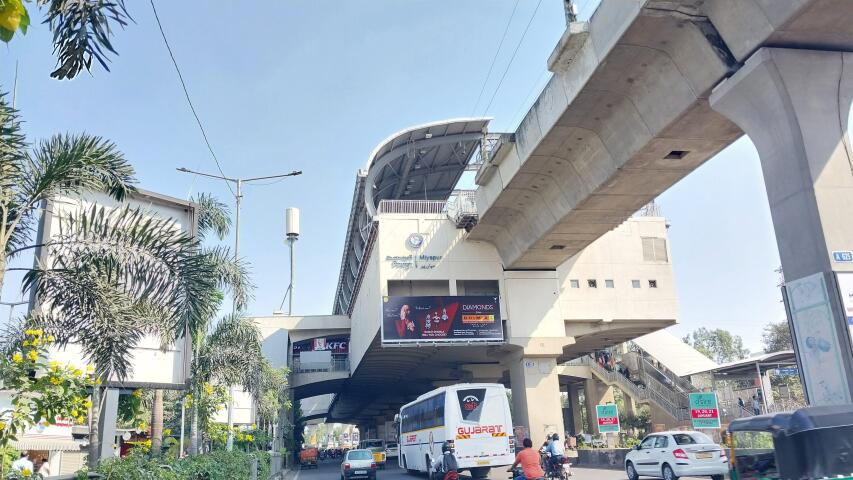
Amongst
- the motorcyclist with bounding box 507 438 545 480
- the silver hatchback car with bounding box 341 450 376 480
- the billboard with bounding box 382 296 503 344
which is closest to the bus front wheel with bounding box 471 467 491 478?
the silver hatchback car with bounding box 341 450 376 480

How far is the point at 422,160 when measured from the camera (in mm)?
48406

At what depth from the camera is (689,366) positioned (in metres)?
43.1

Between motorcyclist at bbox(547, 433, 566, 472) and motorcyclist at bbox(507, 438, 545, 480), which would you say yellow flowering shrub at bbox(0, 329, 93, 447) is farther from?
motorcyclist at bbox(547, 433, 566, 472)

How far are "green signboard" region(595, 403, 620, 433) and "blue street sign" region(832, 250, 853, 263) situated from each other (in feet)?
55.2

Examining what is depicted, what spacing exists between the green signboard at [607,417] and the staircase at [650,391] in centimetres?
1255

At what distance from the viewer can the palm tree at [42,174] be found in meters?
7.40

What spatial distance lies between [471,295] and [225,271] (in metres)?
13.7

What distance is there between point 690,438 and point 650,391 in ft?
82.8

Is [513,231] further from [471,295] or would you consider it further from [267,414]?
A: [267,414]

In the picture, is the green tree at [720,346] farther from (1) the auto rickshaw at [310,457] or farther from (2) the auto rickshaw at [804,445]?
(2) the auto rickshaw at [804,445]

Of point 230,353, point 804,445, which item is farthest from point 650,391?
point 804,445

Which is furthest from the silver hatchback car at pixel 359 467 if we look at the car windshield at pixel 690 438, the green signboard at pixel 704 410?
the car windshield at pixel 690 438

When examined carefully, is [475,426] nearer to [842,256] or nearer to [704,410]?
[704,410]

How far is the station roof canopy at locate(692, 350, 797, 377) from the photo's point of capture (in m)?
26.3
